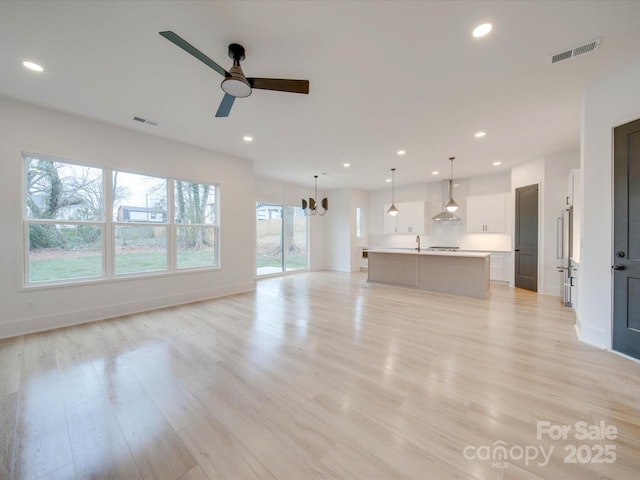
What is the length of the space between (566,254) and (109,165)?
8.60m

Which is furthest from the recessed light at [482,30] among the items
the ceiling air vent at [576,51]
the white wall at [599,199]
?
the white wall at [599,199]

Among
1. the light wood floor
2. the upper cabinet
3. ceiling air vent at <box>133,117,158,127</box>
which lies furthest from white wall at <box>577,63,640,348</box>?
ceiling air vent at <box>133,117,158,127</box>

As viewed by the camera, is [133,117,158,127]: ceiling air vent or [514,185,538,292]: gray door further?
[514,185,538,292]: gray door

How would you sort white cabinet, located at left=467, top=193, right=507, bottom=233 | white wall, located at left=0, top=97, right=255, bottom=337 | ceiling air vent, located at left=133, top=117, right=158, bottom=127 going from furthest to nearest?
white cabinet, located at left=467, top=193, right=507, bottom=233 → ceiling air vent, located at left=133, top=117, right=158, bottom=127 → white wall, located at left=0, top=97, right=255, bottom=337

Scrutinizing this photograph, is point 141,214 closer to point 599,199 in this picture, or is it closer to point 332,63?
point 332,63

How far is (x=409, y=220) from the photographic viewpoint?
8.55 metres

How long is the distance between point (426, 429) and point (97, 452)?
7.00 ft

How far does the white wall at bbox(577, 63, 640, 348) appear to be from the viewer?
110 inches

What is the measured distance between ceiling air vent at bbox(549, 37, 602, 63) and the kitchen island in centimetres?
373

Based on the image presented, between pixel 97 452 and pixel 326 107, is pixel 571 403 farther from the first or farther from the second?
pixel 326 107

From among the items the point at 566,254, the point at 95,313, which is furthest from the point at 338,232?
the point at 95,313

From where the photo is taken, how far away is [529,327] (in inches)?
140

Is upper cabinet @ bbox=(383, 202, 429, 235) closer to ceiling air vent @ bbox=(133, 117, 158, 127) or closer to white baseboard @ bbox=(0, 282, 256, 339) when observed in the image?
white baseboard @ bbox=(0, 282, 256, 339)

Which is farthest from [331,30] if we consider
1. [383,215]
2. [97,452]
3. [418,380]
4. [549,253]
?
[383,215]
